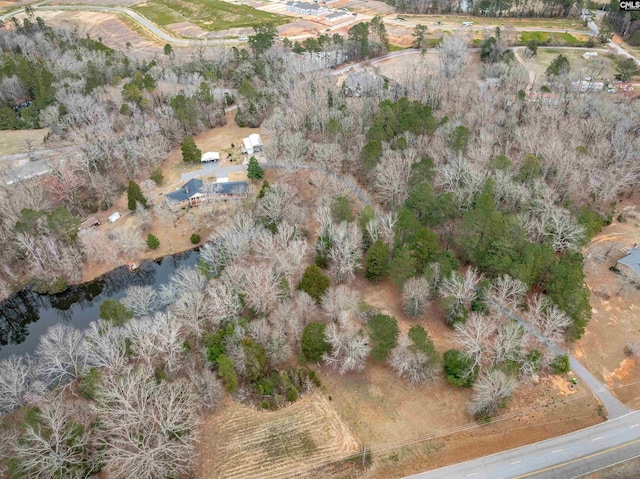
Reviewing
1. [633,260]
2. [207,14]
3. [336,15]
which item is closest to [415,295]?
[633,260]

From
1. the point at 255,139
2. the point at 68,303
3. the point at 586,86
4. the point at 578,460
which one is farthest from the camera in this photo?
the point at 586,86

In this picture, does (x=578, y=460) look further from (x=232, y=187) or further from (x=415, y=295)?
(x=232, y=187)

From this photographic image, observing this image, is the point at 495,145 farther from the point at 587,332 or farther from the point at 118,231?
the point at 118,231

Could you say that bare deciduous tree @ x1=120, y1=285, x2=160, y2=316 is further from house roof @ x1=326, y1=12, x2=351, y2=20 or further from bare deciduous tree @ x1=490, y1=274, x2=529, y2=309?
house roof @ x1=326, y1=12, x2=351, y2=20

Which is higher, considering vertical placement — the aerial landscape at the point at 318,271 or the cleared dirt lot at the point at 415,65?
the cleared dirt lot at the point at 415,65

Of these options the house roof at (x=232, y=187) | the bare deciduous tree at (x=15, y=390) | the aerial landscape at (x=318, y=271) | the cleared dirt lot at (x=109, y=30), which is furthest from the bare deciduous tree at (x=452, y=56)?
the bare deciduous tree at (x=15, y=390)

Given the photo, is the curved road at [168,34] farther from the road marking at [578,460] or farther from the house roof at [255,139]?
the road marking at [578,460]

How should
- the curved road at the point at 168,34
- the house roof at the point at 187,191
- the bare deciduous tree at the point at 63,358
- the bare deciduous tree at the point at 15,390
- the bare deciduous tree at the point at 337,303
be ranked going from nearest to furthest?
the bare deciduous tree at the point at 15,390, the bare deciduous tree at the point at 63,358, the bare deciduous tree at the point at 337,303, the house roof at the point at 187,191, the curved road at the point at 168,34
